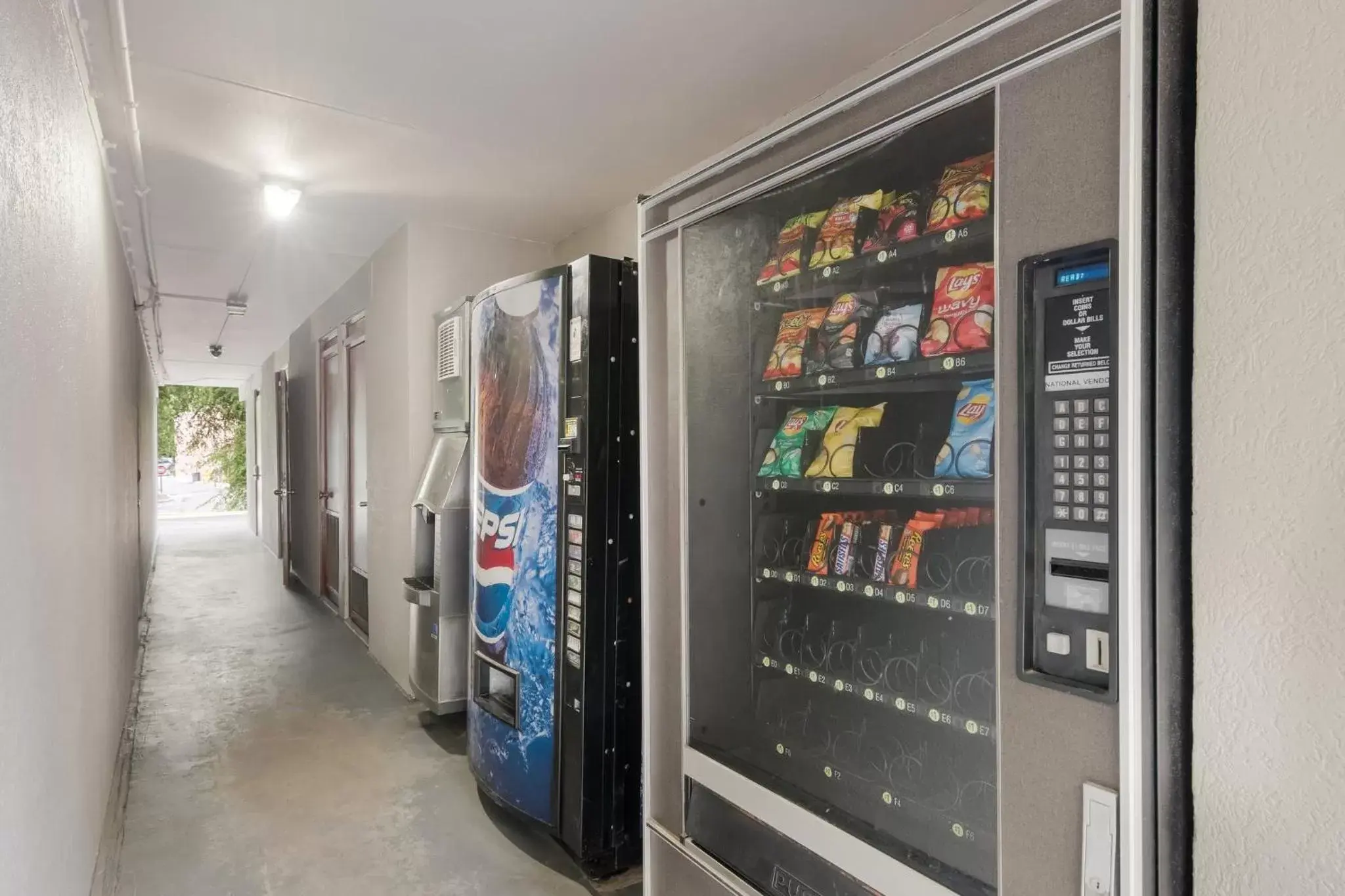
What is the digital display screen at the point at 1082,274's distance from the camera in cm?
98

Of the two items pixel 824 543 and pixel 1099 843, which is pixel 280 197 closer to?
pixel 824 543

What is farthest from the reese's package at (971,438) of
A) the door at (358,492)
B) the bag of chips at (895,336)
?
the door at (358,492)

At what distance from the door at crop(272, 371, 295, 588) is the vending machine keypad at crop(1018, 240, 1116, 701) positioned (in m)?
7.76

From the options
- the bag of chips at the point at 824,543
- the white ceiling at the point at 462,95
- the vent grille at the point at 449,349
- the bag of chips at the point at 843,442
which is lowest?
the bag of chips at the point at 824,543

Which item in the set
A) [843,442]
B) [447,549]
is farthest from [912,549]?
[447,549]

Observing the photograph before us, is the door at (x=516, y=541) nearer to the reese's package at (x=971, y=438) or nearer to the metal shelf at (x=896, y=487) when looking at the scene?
the metal shelf at (x=896, y=487)

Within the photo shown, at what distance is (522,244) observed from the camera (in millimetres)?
4324

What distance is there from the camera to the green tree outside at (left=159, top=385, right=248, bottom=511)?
15109mm

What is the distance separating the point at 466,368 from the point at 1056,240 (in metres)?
2.83

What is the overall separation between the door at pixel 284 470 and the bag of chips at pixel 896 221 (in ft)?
24.2

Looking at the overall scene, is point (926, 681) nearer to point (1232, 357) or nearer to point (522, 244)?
point (1232, 357)

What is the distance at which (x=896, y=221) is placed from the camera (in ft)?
5.12

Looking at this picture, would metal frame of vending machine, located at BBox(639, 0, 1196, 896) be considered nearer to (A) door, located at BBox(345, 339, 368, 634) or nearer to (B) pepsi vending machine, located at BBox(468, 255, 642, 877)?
(B) pepsi vending machine, located at BBox(468, 255, 642, 877)

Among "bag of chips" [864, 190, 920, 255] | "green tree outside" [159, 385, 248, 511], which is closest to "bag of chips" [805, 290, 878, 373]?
"bag of chips" [864, 190, 920, 255]
